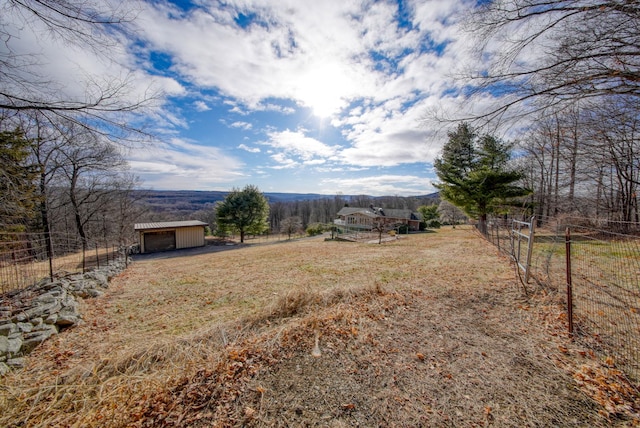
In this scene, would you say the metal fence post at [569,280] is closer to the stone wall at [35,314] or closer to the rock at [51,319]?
the stone wall at [35,314]

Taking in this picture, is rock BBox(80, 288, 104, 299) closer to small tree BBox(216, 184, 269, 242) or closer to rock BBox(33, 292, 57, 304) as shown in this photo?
rock BBox(33, 292, 57, 304)

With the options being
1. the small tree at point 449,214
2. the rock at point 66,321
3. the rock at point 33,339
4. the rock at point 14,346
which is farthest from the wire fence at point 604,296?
the small tree at point 449,214

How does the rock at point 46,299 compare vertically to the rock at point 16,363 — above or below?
above

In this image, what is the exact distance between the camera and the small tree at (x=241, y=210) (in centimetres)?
2550

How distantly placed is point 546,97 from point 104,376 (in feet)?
24.9

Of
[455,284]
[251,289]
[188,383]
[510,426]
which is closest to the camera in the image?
[510,426]

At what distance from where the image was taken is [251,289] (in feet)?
20.5

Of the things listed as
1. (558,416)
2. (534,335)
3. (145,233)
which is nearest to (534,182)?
(534,335)

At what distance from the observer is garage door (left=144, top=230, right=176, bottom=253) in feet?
63.4

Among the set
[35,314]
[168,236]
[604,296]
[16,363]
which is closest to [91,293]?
[35,314]

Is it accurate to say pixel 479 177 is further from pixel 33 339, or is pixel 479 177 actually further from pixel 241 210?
pixel 241 210

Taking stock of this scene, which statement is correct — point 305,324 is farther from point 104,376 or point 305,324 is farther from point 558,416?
point 558,416

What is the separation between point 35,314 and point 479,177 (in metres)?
18.4

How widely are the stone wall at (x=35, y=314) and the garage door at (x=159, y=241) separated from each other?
1534cm
